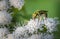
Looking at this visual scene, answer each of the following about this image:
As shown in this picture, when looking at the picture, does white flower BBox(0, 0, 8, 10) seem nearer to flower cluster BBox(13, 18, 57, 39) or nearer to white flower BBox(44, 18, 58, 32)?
flower cluster BBox(13, 18, 57, 39)

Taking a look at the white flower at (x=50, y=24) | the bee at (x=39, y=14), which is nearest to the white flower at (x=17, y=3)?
the bee at (x=39, y=14)

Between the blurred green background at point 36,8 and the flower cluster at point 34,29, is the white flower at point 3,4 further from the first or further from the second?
the flower cluster at point 34,29

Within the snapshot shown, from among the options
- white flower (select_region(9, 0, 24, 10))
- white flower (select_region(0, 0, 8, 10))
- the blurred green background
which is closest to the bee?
the blurred green background


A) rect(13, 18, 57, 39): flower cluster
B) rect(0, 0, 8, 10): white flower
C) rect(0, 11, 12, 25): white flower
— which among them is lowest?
rect(13, 18, 57, 39): flower cluster

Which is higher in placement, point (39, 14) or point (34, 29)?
point (39, 14)

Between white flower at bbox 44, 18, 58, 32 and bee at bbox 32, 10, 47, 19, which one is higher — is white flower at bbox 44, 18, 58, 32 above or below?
below

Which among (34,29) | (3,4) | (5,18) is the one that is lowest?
(34,29)

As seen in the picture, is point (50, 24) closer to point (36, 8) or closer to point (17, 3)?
point (36, 8)

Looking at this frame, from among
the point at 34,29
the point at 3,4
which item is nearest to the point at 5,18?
the point at 3,4
